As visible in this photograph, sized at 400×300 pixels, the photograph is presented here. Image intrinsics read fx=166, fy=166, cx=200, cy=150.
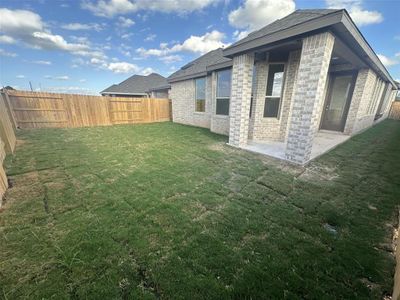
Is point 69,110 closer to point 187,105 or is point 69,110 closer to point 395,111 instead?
point 187,105

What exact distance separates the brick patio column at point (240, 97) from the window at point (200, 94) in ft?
14.1

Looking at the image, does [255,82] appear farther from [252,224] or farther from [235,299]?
[235,299]

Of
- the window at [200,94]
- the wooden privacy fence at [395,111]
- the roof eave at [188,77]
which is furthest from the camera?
the wooden privacy fence at [395,111]

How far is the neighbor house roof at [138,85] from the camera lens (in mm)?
20933

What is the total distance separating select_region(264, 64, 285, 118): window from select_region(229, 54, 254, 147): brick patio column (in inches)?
44.0

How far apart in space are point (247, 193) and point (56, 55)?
83.4 ft

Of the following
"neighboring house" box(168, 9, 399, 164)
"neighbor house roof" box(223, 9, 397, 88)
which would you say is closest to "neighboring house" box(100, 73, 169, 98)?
"neighboring house" box(168, 9, 399, 164)

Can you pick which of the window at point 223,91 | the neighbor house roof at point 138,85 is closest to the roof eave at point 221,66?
the window at point 223,91

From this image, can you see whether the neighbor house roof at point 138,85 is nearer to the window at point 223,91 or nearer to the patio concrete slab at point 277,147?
the window at point 223,91

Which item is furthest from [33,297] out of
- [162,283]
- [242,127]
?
[242,127]

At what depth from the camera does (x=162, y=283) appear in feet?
5.15

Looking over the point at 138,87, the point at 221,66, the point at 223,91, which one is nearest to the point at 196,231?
the point at 223,91

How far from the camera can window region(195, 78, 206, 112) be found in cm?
1010

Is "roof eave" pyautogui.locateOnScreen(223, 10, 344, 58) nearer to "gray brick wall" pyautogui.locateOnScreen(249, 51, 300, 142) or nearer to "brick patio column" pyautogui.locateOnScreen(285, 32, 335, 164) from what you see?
"brick patio column" pyautogui.locateOnScreen(285, 32, 335, 164)
